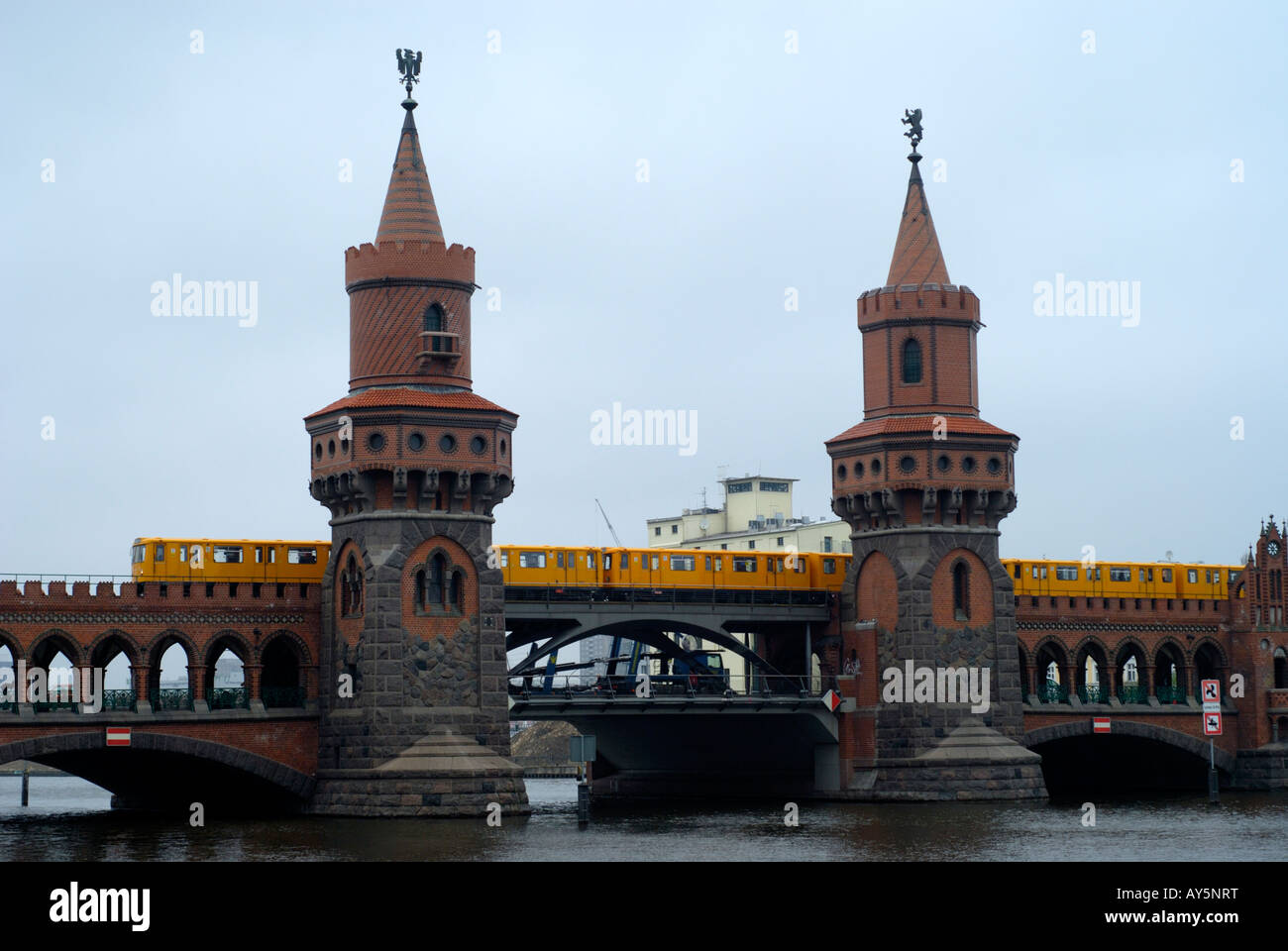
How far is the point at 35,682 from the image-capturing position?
8450 centimetres

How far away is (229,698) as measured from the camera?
88812mm

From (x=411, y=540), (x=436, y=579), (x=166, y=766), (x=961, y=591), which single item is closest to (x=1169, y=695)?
(x=961, y=591)

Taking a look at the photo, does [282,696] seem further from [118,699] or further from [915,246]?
[915,246]

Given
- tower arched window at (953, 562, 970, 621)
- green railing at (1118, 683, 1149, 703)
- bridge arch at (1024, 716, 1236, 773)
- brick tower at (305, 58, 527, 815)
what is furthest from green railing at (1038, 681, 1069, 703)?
brick tower at (305, 58, 527, 815)

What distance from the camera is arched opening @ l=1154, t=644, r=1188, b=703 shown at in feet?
365

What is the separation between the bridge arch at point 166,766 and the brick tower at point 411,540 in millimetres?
2307

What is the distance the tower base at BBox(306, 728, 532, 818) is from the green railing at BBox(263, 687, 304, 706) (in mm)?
4332

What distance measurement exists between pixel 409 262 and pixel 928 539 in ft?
91.8

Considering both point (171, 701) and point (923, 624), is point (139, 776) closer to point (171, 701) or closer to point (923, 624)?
point (171, 701)

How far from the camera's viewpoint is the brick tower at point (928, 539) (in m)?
97.2

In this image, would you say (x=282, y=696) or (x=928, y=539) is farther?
(x=928, y=539)

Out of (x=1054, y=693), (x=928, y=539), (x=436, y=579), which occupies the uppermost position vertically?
(x=928, y=539)
